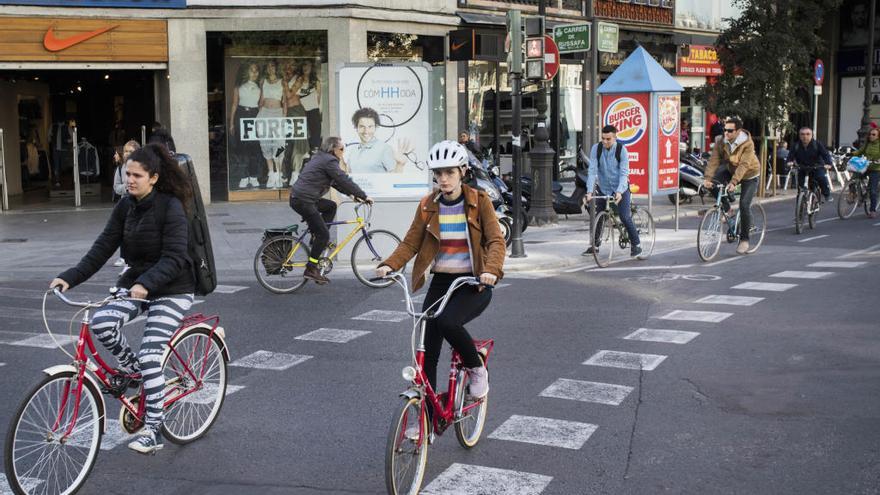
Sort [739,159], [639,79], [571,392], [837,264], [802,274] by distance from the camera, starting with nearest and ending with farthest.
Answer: [571,392] → [802,274] → [837,264] → [739,159] → [639,79]

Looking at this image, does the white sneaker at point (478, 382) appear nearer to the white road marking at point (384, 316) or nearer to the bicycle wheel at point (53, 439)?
the bicycle wheel at point (53, 439)

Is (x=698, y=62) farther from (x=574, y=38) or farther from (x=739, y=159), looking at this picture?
(x=739, y=159)

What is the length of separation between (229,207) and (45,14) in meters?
5.35

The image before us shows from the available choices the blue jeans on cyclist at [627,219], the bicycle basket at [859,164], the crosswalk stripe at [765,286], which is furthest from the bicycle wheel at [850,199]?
the crosswalk stripe at [765,286]

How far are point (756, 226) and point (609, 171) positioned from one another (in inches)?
115

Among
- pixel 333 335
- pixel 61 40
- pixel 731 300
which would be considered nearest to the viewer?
pixel 333 335

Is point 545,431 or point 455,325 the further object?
point 545,431

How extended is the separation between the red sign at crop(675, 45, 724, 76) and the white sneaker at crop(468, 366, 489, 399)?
2959 centimetres

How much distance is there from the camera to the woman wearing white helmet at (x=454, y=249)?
574cm

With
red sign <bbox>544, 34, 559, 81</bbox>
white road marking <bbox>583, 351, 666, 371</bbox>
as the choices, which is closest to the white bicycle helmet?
white road marking <bbox>583, 351, 666, 371</bbox>

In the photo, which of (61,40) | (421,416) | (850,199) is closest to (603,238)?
(850,199)

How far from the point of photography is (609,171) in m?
14.0

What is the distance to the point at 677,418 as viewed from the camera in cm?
680

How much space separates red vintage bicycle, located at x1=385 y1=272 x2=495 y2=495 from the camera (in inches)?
197
